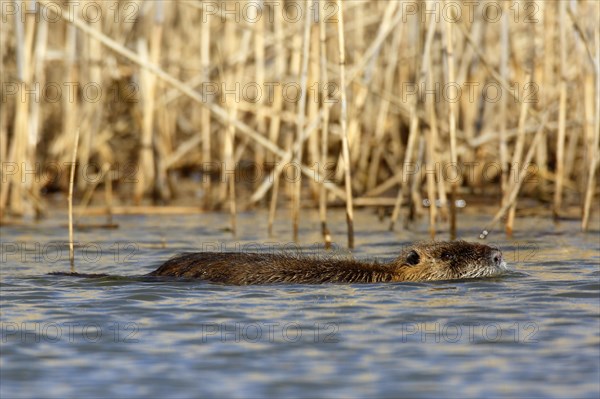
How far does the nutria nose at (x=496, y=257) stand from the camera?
6641mm

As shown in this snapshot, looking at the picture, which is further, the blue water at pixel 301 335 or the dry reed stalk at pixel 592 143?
the dry reed stalk at pixel 592 143

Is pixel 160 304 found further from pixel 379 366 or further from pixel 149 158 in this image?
pixel 149 158

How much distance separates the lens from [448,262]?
22.2 ft

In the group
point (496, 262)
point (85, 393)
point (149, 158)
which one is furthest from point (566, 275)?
point (149, 158)

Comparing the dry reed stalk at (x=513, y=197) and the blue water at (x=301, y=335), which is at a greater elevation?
the dry reed stalk at (x=513, y=197)

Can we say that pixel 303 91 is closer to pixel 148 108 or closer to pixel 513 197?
pixel 513 197

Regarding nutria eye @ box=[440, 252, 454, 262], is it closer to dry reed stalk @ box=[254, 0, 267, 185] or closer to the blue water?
the blue water

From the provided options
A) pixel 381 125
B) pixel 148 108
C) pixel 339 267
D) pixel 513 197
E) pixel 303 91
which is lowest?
pixel 339 267

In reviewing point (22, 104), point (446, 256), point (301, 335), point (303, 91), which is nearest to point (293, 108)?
point (22, 104)

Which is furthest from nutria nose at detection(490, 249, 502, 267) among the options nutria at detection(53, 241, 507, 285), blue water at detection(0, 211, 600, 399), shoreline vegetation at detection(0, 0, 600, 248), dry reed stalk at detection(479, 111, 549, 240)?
shoreline vegetation at detection(0, 0, 600, 248)

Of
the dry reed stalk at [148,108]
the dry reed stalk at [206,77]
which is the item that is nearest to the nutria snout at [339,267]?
the dry reed stalk at [206,77]

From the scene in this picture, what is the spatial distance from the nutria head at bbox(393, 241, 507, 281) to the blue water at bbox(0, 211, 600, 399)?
114mm

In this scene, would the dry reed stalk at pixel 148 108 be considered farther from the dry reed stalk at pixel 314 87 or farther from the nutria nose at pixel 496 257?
the nutria nose at pixel 496 257

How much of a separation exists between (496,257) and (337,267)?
95 centimetres
